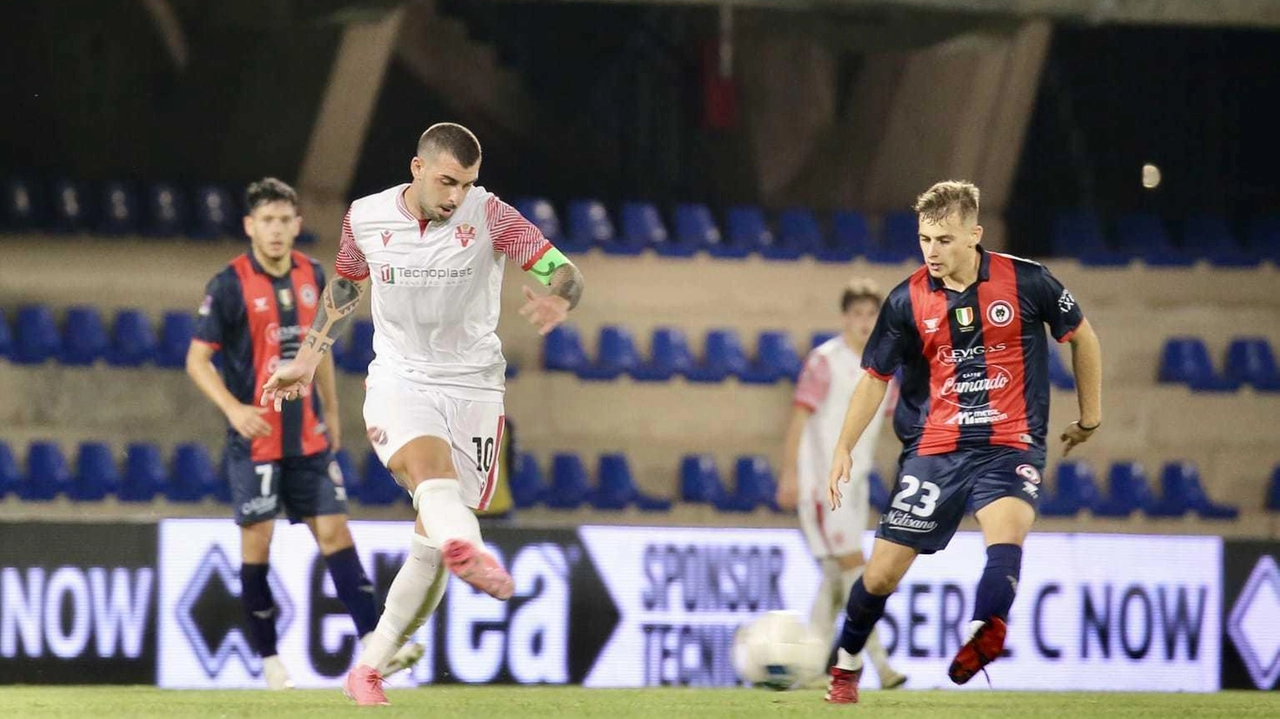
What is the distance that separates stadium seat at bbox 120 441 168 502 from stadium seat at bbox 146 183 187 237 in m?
1.70

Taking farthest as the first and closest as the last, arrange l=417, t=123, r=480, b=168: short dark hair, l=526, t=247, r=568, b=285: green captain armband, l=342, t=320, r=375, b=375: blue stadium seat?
l=342, t=320, r=375, b=375: blue stadium seat, l=526, t=247, r=568, b=285: green captain armband, l=417, t=123, r=480, b=168: short dark hair

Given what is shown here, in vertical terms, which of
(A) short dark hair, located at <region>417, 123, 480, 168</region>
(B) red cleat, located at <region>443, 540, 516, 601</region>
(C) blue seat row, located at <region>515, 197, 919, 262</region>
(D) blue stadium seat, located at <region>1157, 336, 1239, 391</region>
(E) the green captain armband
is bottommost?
(B) red cleat, located at <region>443, 540, 516, 601</region>

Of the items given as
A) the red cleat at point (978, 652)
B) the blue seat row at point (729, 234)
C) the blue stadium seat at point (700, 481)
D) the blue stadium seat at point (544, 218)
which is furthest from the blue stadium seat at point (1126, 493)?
the red cleat at point (978, 652)

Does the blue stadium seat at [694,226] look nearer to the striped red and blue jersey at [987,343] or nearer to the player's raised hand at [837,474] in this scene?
the striped red and blue jersey at [987,343]

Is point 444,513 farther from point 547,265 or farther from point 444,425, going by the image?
point 547,265

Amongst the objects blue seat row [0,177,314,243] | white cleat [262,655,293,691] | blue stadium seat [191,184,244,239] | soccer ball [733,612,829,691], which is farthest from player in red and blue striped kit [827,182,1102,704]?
blue stadium seat [191,184,244,239]

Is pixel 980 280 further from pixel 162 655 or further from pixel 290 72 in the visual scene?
pixel 290 72

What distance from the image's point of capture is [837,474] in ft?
20.0

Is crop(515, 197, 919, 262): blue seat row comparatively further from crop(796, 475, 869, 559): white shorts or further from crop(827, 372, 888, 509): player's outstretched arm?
crop(827, 372, 888, 509): player's outstretched arm

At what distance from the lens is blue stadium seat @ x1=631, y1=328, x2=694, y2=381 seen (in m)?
12.0

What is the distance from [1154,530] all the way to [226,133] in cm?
709

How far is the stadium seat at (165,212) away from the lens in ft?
40.0

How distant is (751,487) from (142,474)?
12.1 ft

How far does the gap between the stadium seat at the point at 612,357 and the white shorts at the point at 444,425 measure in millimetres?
5681
